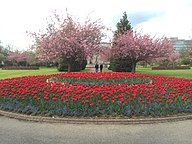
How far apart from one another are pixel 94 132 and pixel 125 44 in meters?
29.7

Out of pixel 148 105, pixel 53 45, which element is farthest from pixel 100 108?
pixel 53 45

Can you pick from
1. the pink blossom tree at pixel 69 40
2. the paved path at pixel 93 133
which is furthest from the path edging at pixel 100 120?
the pink blossom tree at pixel 69 40

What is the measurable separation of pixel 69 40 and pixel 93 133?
71.8 feet

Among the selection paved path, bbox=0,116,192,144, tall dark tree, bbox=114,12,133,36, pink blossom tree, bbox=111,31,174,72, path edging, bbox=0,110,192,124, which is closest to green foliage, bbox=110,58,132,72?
pink blossom tree, bbox=111,31,174,72

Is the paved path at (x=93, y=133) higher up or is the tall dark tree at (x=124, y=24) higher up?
the tall dark tree at (x=124, y=24)

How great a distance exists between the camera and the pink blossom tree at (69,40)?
2798cm

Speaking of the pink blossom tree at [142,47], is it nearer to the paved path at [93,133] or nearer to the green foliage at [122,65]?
the green foliage at [122,65]

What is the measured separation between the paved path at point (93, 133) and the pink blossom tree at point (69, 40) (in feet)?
68.4

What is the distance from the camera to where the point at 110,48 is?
3866cm

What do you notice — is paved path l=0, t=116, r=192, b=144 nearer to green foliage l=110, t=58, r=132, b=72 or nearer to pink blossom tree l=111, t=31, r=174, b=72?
pink blossom tree l=111, t=31, r=174, b=72

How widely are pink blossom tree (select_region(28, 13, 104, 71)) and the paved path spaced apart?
20.8 m

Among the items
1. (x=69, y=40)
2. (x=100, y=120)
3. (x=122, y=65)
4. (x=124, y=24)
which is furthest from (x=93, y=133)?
(x=124, y=24)

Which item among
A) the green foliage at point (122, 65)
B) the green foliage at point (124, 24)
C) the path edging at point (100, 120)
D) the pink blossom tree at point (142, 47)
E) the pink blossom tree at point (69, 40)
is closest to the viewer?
the path edging at point (100, 120)

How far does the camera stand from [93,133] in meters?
6.38
